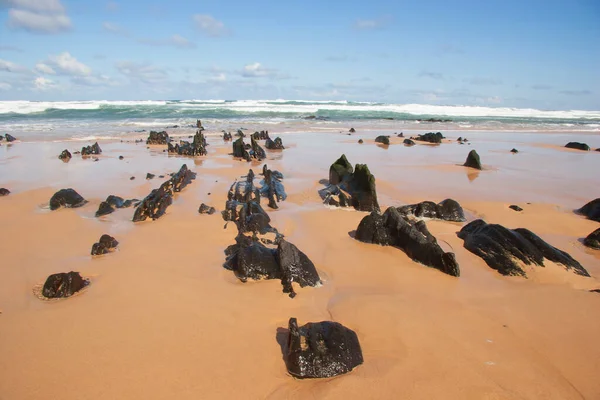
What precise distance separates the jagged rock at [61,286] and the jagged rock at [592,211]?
8.97 m

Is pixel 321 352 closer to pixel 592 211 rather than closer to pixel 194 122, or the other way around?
pixel 592 211

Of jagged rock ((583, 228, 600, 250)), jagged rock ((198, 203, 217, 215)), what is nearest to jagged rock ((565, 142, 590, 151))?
jagged rock ((583, 228, 600, 250))

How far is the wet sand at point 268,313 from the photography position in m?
3.02

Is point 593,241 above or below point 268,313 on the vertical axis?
above

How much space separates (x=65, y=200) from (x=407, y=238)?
21.6 feet

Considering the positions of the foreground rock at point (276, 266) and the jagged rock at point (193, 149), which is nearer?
the foreground rock at point (276, 266)

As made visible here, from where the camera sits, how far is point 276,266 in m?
4.72

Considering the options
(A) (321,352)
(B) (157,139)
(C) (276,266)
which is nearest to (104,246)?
(C) (276,266)

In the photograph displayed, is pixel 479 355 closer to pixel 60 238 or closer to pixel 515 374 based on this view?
pixel 515 374

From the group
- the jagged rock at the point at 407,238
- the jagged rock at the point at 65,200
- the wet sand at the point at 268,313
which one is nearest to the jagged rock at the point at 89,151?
the wet sand at the point at 268,313


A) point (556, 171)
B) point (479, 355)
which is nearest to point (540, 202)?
point (556, 171)

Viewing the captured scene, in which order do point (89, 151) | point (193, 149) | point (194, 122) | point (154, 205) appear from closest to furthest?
point (154, 205) → point (89, 151) → point (193, 149) → point (194, 122)

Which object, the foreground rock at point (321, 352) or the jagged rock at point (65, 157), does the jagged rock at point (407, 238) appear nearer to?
the foreground rock at point (321, 352)

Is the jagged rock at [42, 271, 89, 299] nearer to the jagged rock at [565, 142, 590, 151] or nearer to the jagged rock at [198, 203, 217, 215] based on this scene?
the jagged rock at [198, 203, 217, 215]
